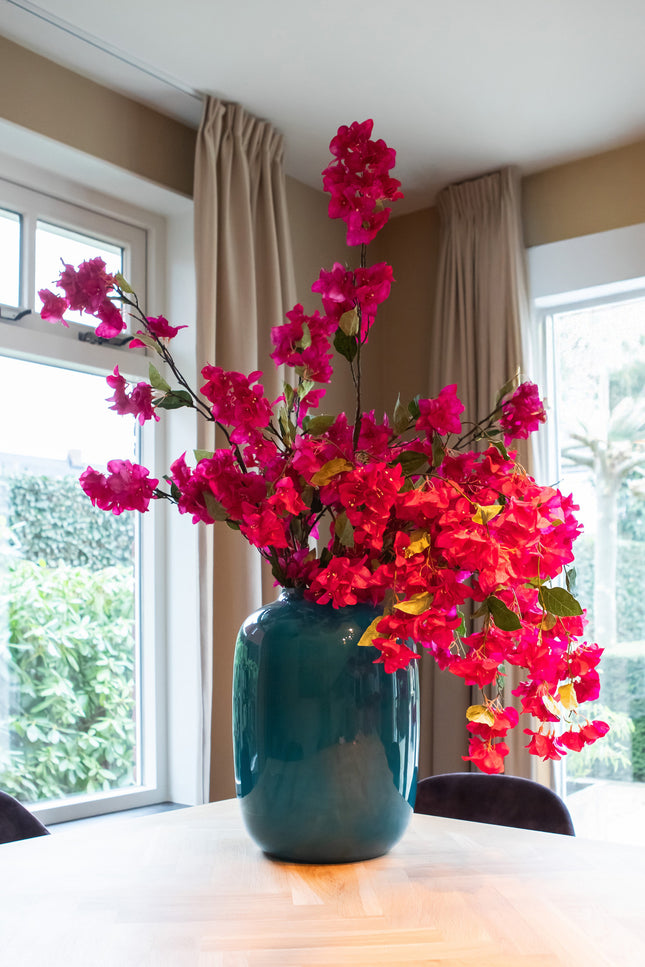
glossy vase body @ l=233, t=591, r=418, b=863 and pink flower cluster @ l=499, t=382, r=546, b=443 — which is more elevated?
pink flower cluster @ l=499, t=382, r=546, b=443

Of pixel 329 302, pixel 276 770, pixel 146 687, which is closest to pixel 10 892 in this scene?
pixel 276 770

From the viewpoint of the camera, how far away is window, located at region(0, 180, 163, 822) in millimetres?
2551

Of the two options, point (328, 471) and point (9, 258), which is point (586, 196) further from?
point (328, 471)

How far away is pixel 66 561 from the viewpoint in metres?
2.70

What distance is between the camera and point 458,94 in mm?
2854

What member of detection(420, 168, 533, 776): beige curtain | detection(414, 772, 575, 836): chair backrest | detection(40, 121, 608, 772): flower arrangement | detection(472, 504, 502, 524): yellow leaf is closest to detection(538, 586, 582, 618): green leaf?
detection(40, 121, 608, 772): flower arrangement

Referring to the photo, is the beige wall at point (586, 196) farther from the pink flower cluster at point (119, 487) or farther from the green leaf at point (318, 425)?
the pink flower cluster at point (119, 487)

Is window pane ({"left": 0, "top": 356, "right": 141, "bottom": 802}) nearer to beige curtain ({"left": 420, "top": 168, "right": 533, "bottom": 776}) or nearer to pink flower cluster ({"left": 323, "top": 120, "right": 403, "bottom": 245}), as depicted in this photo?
beige curtain ({"left": 420, "top": 168, "right": 533, "bottom": 776})

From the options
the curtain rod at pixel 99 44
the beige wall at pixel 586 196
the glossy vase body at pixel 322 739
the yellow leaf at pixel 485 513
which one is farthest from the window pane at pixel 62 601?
the yellow leaf at pixel 485 513

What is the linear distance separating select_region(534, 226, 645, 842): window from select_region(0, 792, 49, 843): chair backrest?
2.16 metres

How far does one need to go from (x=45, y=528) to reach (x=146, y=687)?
0.63 metres

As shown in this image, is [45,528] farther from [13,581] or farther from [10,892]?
[10,892]

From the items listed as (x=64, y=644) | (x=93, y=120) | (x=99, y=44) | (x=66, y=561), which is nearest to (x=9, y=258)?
(x=93, y=120)

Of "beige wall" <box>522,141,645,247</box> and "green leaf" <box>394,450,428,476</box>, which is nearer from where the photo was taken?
"green leaf" <box>394,450,428,476</box>
